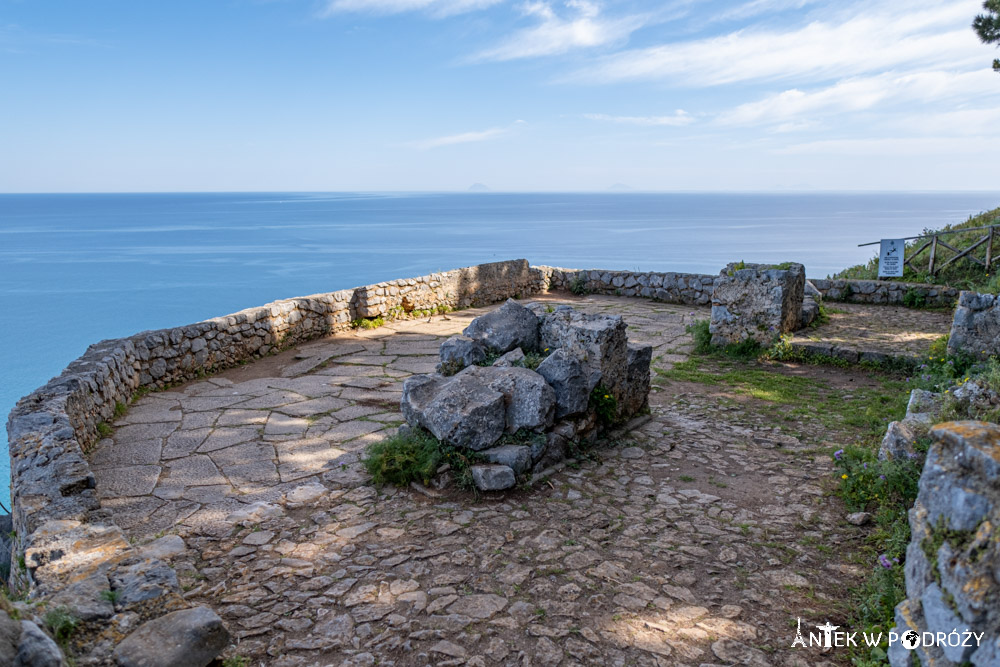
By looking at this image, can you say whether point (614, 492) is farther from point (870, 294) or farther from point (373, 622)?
point (870, 294)

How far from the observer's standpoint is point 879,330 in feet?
31.1

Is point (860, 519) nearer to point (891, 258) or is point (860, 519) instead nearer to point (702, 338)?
point (702, 338)

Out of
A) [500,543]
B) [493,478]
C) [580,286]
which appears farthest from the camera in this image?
[580,286]

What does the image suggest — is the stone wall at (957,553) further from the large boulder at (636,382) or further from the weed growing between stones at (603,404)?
the large boulder at (636,382)

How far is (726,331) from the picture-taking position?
8.88 metres

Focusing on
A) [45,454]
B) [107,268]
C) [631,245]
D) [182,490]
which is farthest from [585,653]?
[631,245]

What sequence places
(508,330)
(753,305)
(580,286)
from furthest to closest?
(580,286) < (753,305) < (508,330)

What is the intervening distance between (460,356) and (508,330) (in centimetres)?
54

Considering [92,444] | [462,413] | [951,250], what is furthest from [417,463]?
[951,250]

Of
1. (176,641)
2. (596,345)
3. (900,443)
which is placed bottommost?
(176,641)

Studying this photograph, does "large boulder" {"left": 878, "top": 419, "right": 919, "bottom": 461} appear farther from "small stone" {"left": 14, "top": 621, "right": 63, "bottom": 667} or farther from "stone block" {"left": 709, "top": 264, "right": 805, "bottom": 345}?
"small stone" {"left": 14, "top": 621, "right": 63, "bottom": 667}

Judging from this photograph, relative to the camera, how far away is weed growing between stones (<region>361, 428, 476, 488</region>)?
4562mm

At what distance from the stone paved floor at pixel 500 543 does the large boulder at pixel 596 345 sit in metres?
0.57

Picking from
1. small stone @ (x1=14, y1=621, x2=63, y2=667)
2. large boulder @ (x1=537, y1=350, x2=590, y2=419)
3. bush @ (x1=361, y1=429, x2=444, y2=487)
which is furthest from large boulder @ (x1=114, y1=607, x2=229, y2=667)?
large boulder @ (x1=537, y1=350, x2=590, y2=419)
